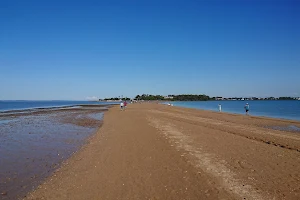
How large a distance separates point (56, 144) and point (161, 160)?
7855mm

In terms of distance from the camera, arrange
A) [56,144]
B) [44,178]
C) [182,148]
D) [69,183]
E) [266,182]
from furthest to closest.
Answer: [56,144] < [182,148] < [44,178] < [69,183] < [266,182]

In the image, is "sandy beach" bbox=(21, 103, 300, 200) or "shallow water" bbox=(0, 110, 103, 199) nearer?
"sandy beach" bbox=(21, 103, 300, 200)

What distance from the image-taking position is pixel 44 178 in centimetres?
895

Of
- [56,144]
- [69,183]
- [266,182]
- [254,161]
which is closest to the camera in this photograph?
[266,182]

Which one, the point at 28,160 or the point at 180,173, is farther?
the point at 28,160

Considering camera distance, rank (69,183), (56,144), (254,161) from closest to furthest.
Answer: (69,183) < (254,161) < (56,144)

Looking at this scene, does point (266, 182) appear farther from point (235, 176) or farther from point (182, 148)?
point (182, 148)

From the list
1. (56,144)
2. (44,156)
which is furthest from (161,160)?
(56,144)

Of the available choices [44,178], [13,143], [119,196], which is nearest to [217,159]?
[119,196]

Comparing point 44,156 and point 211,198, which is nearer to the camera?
point 211,198

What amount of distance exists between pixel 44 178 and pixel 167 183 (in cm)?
429

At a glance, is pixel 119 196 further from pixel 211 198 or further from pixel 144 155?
pixel 144 155

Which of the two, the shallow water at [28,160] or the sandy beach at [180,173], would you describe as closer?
the sandy beach at [180,173]

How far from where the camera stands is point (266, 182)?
7699mm
